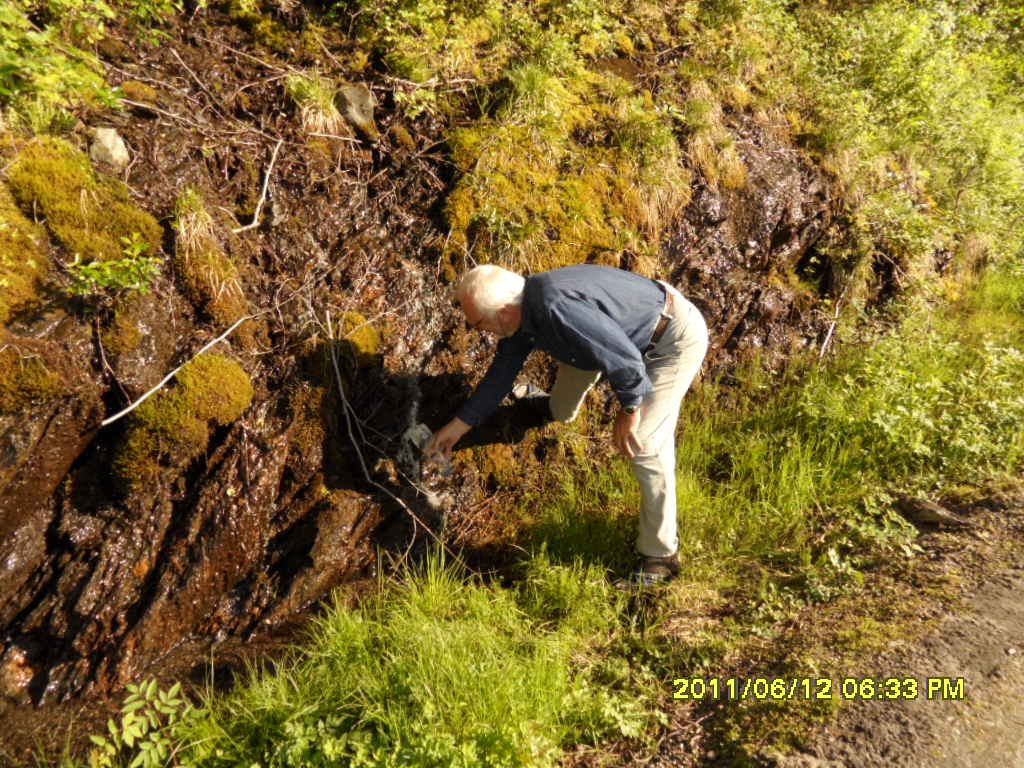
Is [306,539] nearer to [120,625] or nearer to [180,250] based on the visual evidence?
[120,625]

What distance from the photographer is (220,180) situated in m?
3.96

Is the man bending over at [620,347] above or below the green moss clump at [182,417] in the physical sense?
above

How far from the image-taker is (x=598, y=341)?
2967 millimetres

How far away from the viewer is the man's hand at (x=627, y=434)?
330 centimetres

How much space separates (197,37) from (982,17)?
11.0m

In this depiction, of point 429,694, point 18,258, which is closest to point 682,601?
point 429,694

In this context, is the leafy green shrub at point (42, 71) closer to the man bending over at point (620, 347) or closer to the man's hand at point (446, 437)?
the man bending over at point (620, 347)

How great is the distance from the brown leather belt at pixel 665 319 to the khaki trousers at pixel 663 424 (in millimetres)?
21

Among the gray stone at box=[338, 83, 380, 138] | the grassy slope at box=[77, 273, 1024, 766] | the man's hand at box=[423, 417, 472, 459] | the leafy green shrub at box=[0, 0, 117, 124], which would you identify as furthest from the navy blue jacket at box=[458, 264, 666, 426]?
the leafy green shrub at box=[0, 0, 117, 124]

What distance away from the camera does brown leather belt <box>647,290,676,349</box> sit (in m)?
3.52

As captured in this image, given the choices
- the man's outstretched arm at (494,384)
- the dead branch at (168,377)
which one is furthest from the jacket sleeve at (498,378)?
the dead branch at (168,377)

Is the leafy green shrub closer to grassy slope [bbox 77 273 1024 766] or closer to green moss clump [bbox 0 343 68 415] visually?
green moss clump [bbox 0 343 68 415]

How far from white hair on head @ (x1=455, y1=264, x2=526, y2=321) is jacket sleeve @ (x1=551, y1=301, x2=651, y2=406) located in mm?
302

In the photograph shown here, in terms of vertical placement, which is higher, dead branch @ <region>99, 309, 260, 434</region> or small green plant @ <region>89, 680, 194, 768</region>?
dead branch @ <region>99, 309, 260, 434</region>
